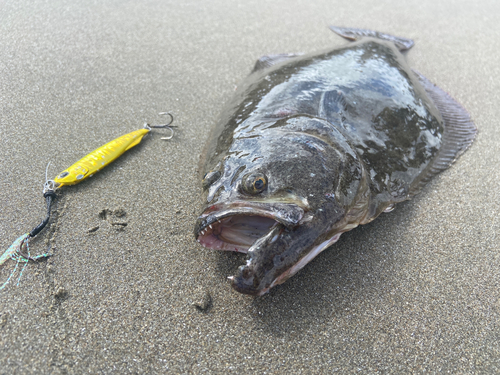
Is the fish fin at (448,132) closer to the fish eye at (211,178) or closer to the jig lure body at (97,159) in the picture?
the fish eye at (211,178)

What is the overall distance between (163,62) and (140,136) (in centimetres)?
146

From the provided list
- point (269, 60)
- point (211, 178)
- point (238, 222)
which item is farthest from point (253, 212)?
point (269, 60)

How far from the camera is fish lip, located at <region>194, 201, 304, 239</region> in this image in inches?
74.7

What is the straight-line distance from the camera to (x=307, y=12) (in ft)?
18.2

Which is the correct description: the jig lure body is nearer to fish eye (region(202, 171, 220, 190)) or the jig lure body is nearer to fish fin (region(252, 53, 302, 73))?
fish eye (region(202, 171, 220, 190))

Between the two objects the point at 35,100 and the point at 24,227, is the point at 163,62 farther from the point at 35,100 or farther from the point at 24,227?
the point at 24,227

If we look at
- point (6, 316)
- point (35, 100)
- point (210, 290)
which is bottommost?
point (210, 290)

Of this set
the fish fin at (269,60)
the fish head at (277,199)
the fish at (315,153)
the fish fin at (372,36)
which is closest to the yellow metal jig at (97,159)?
the fish at (315,153)

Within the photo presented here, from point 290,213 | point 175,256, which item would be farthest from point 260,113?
point 175,256

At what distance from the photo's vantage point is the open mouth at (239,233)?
7.15 feet

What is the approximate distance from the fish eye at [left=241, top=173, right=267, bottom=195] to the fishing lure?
55.0 inches

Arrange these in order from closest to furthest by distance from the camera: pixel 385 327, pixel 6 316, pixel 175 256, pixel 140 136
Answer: pixel 6 316 → pixel 385 327 → pixel 175 256 → pixel 140 136

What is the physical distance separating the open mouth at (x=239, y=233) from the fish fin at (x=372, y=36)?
388 cm

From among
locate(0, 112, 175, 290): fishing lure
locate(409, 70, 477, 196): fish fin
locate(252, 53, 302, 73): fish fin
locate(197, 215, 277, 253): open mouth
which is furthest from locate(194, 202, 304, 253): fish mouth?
locate(252, 53, 302, 73): fish fin
